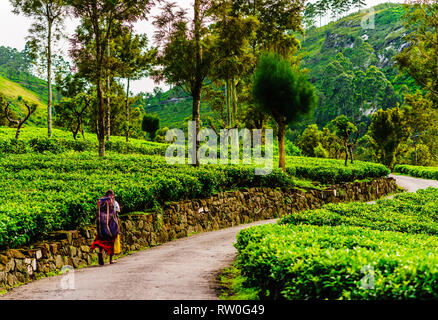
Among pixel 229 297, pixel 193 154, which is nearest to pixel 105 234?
pixel 229 297

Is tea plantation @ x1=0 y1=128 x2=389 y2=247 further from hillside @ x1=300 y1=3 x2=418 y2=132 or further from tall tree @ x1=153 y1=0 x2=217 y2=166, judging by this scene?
hillside @ x1=300 y1=3 x2=418 y2=132

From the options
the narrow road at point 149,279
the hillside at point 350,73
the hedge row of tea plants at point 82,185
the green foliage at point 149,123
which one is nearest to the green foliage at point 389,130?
the hillside at point 350,73

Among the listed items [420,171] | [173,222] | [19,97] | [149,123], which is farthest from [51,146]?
[19,97]

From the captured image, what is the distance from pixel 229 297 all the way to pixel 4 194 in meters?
7.15

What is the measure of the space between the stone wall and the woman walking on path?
0.69 meters

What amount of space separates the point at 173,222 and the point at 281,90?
34.0ft

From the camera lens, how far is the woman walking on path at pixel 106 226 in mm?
9375

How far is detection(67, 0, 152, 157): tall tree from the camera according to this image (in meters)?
17.7

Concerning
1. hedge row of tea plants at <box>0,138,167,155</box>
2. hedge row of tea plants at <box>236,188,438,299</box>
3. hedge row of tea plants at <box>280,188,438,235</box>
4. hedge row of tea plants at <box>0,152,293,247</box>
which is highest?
hedge row of tea plants at <box>0,138,167,155</box>

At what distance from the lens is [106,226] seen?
9.38 meters

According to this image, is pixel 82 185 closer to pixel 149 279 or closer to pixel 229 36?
pixel 149 279

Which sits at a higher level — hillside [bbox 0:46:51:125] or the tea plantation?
hillside [bbox 0:46:51:125]

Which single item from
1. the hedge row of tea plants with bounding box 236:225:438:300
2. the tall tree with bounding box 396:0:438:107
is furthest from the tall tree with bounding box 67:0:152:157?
the tall tree with bounding box 396:0:438:107
